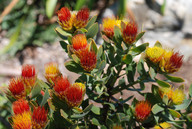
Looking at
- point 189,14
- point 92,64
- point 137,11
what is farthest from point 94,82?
point 189,14

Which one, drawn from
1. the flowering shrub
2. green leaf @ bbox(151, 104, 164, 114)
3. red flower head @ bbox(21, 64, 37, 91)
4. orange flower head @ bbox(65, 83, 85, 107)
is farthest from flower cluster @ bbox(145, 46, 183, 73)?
red flower head @ bbox(21, 64, 37, 91)

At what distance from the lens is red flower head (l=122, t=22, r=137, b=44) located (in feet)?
2.08

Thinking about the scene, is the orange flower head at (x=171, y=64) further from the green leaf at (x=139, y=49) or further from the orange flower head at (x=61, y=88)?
the orange flower head at (x=61, y=88)

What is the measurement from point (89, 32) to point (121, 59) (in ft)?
0.38

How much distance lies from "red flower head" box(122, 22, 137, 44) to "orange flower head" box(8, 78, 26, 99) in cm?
29

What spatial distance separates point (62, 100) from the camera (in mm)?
609

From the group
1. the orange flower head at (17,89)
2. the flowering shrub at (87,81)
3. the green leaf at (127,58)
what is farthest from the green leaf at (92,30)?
the orange flower head at (17,89)

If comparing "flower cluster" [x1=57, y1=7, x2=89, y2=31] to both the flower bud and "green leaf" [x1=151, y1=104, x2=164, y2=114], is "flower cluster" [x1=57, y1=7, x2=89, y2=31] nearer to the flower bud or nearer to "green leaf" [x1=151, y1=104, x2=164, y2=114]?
the flower bud

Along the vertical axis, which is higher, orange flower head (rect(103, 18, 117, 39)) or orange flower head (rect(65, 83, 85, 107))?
orange flower head (rect(103, 18, 117, 39))

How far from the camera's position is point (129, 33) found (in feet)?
2.09

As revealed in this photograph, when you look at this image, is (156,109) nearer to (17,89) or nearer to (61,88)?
(61,88)

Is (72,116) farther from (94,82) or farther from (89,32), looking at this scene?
(89,32)

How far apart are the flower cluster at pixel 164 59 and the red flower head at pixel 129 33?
0.17ft

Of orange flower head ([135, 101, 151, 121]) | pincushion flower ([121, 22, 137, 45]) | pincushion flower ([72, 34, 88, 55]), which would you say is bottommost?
orange flower head ([135, 101, 151, 121])
